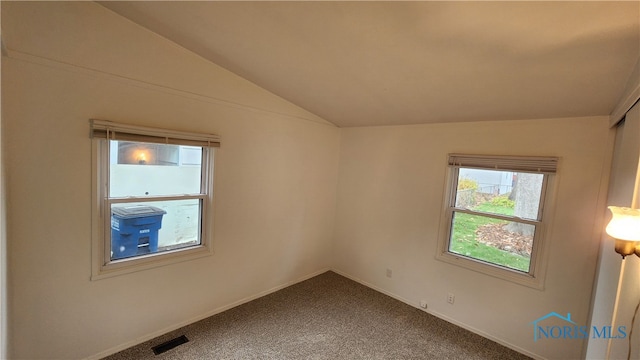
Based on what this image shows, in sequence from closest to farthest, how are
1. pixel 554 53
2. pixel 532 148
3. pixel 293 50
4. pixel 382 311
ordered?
1. pixel 554 53
2. pixel 293 50
3. pixel 532 148
4. pixel 382 311

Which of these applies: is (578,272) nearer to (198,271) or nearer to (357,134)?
(357,134)

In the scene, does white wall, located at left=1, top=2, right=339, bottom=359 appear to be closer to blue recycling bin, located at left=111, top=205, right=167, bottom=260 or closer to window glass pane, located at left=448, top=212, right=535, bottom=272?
blue recycling bin, located at left=111, top=205, right=167, bottom=260

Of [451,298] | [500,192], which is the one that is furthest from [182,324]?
[500,192]

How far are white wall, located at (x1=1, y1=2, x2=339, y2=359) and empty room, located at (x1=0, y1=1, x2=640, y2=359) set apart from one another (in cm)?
1

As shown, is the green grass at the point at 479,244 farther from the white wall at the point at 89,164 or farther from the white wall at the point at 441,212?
the white wall at the point at 89,164

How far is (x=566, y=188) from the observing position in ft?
7.70

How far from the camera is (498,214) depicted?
9.02 feet

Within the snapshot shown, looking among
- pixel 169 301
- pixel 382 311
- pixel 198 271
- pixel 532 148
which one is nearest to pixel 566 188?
pixel 532 148

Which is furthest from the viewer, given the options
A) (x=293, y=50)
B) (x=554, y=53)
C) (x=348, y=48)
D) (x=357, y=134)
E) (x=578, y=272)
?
(x=357, y=134)

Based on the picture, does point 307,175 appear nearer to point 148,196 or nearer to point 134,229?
point 148,196

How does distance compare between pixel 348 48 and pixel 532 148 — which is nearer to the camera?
pixel 348 48

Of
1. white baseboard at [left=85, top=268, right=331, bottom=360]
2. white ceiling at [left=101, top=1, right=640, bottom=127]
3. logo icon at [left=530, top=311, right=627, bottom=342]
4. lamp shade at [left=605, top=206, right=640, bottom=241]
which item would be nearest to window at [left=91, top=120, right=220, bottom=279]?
white baseboard at [left=85, top=268, right=331, bottom=360]

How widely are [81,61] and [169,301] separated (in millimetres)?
2076

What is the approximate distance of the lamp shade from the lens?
112 cm
